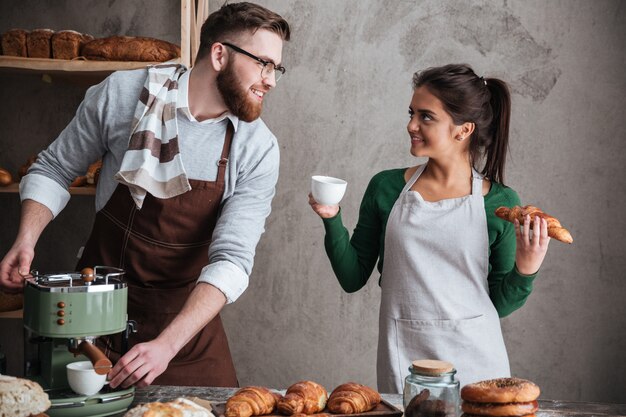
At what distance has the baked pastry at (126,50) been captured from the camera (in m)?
2.74

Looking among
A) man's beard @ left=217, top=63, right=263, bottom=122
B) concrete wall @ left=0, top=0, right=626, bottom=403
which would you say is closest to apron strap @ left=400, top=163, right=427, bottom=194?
man's beard @ left=217, top=63, right=263, bottom=122

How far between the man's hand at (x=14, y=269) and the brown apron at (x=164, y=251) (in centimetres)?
32

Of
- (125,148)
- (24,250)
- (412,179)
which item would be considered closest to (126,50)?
(125,148)

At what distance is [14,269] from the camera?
188 centimetres

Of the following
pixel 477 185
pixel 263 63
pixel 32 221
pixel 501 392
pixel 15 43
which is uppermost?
pixel 15 43

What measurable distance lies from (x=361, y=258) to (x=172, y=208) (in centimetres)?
64

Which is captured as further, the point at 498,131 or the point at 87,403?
the point at 498,131

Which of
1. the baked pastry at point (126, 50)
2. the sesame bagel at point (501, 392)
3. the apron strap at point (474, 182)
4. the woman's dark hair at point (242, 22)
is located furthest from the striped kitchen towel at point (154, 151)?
the sesame bagel at point (501, 392)

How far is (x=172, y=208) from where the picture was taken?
2.14 m

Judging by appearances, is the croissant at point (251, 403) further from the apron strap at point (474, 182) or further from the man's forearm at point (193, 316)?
the apron strap at point (474, 182)

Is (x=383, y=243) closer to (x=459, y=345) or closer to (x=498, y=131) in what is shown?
(x=459, y=345)

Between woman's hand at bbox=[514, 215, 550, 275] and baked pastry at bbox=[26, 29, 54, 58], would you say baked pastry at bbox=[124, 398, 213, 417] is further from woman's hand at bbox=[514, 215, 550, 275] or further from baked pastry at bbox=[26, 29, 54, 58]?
baked pastry at bbox=[26, 29, 54, 58]

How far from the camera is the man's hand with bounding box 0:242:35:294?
6.08 feet

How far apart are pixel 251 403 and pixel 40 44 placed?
1.90 metres
